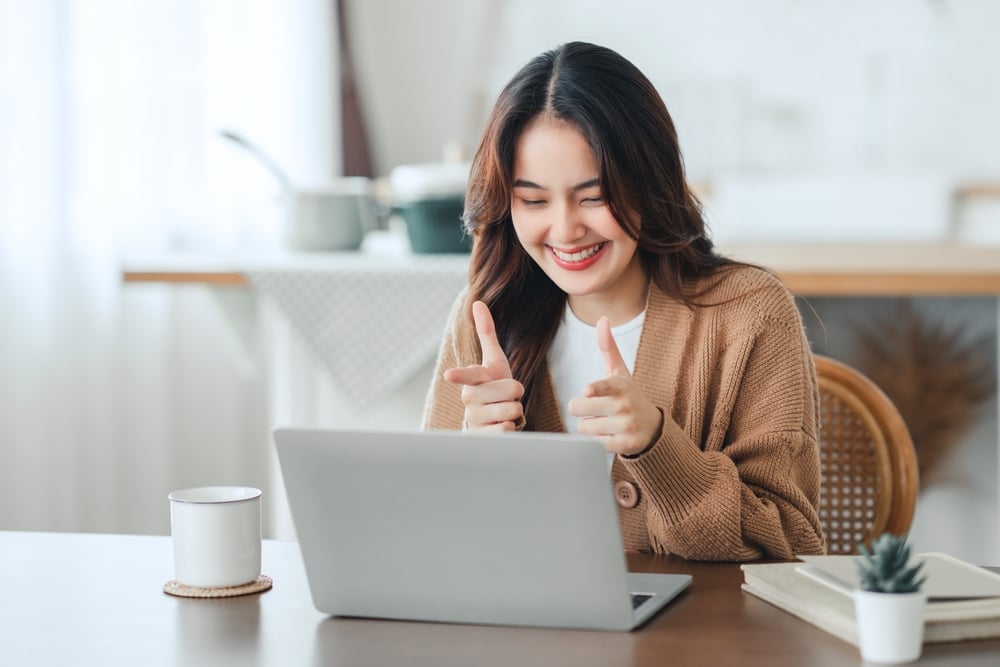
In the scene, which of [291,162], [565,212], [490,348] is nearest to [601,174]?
[565,212]

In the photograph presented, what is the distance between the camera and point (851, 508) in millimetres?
1469

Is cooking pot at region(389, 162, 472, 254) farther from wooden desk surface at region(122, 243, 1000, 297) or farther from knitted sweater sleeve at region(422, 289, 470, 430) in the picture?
knitted sweater sleeve at region(422, 289, 470, 430)

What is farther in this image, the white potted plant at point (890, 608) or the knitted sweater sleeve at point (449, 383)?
the knitted sweater sleeve at point (449, 383)

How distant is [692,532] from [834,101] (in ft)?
11.1

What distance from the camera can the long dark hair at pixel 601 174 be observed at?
3.99ft

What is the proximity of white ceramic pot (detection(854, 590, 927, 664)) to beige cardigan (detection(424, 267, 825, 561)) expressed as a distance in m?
0.33

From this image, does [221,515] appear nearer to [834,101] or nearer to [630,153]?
[630,153]

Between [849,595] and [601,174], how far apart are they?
1.68 ft

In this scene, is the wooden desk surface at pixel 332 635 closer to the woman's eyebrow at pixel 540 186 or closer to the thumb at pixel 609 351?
the thumb at pixel 609 351

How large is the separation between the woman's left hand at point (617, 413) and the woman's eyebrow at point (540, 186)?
192 millimetres

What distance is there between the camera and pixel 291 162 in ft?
11.8

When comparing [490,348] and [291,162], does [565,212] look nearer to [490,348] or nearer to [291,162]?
[490,348]

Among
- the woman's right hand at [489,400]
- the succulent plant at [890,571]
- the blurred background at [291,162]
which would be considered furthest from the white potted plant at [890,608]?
the blurred background at [291,162]

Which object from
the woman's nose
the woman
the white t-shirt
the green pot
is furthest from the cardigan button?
the green pot
